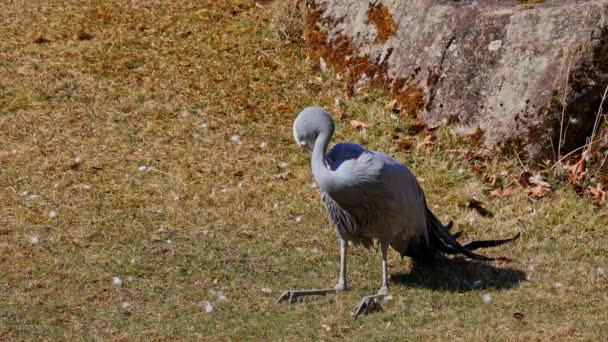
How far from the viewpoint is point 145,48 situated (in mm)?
11859

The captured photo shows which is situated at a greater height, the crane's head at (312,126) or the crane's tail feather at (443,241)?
the crane's head at (312,126)

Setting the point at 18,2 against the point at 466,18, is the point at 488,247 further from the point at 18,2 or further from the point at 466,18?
the point at 18,2

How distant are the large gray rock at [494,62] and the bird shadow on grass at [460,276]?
187cm

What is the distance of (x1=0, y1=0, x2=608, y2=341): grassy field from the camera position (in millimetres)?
6980

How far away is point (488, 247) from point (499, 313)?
4.07 feet

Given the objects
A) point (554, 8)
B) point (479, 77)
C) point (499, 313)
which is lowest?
point (499, 313)

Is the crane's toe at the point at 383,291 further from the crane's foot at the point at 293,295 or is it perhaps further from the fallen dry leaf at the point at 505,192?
the fallen dry leaf at the point at 505,192

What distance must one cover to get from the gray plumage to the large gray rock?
2.26 m

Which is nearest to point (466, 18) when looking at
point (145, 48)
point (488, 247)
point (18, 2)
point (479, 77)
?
point (479, 77)

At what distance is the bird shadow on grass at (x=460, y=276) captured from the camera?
745 cm

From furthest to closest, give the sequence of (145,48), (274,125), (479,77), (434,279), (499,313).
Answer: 1. (145,48)
2. (274,125)
3. (479,77)
4. (434,279)
5. (499,313)

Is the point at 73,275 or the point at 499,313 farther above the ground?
the point at 499,313

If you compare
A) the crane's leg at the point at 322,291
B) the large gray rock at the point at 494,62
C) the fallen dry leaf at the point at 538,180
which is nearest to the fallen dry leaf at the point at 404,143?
the large gray rock at the point at 494,62

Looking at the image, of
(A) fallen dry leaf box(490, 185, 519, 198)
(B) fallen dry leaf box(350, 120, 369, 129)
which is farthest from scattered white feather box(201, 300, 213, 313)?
(B) fallen dry leaf box(350, 120, 369, 129)
